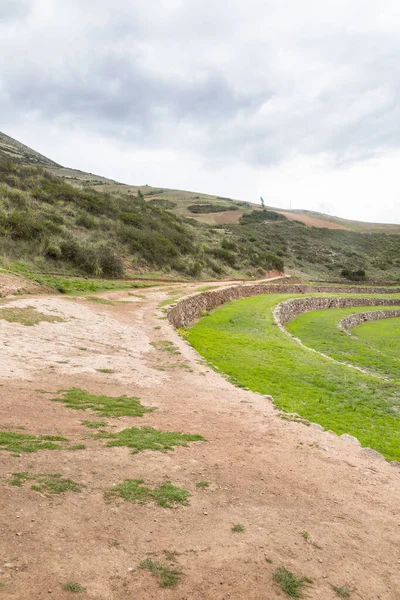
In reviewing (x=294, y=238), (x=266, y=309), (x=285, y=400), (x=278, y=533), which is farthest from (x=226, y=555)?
(x=294, y=238)

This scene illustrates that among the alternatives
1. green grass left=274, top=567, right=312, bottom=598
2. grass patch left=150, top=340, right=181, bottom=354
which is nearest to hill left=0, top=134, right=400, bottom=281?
grass patch left=150, top=340, right=181, bottom=354

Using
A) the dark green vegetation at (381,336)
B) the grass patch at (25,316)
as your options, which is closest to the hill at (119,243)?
the grass patch at (25,316)

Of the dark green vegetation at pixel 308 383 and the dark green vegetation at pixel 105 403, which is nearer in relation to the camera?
the dark green vegetation at pixel 105 403

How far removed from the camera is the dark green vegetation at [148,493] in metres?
A: 4.38

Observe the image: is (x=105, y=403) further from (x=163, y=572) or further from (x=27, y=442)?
(x=163, y=572)

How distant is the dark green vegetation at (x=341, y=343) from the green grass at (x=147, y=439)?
461 inches

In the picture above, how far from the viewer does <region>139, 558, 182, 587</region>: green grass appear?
320cm

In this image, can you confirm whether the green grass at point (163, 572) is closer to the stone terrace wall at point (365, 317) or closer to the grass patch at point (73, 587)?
the grass patch at point (73, 587)

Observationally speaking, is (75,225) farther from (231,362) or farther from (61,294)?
(231,362)

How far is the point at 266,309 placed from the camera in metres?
27.5

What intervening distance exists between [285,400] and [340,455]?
4060 mm

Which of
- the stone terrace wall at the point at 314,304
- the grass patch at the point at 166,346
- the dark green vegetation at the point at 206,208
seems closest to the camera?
the grass patch at the point at 166,346

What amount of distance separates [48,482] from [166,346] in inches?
347

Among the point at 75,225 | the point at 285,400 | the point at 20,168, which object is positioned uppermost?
the point at 20,168
